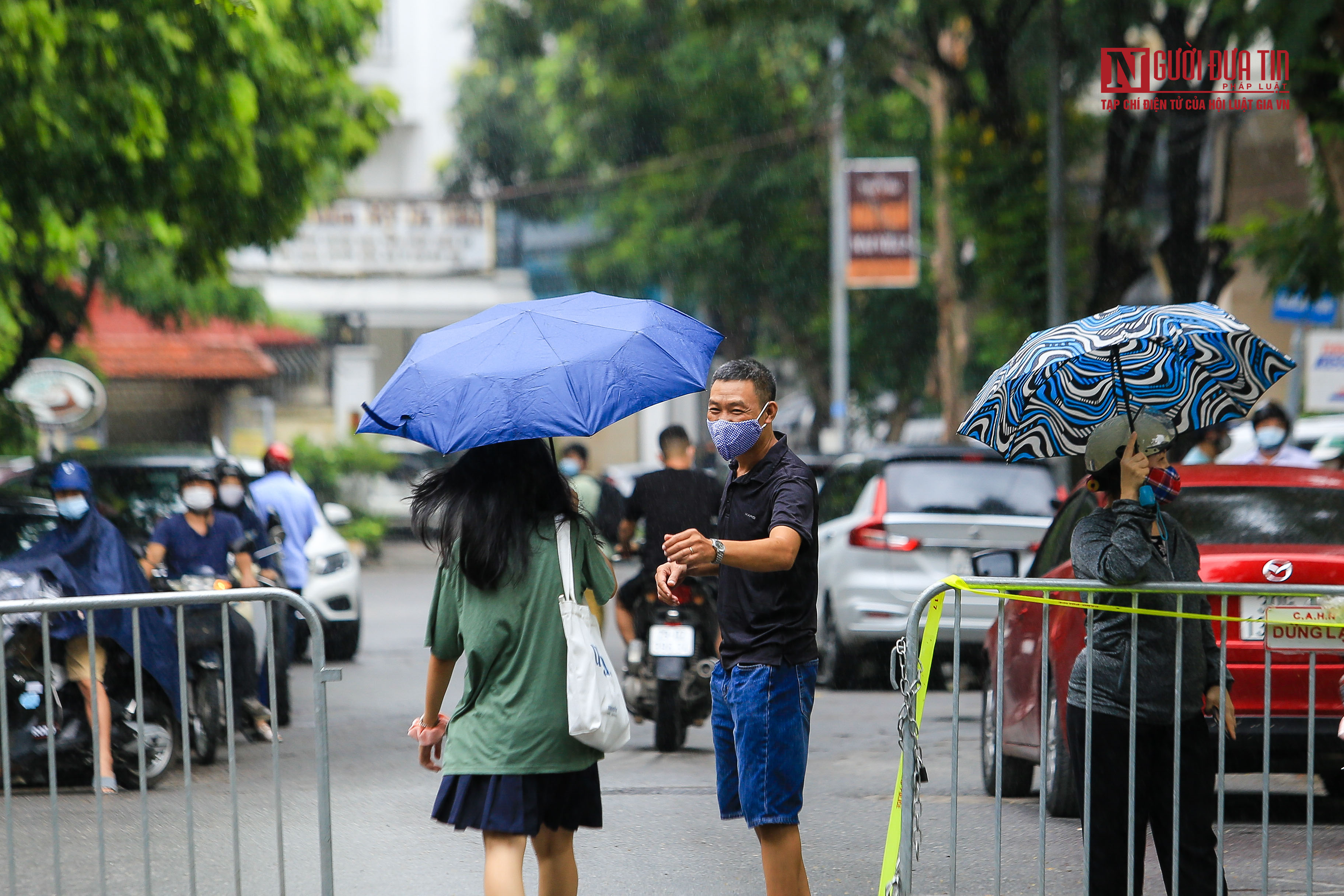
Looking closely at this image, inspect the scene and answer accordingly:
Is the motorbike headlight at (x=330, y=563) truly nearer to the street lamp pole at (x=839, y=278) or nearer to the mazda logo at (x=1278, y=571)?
the mazda logo at (x=1278, y=571)

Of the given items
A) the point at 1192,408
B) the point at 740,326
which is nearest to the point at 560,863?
the point at 1192,408

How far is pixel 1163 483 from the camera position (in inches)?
180

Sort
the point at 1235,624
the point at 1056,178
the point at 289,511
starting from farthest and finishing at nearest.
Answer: the point at 1056,178, the point at 289,511, the point at 1235,624

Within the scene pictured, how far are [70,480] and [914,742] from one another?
4.98 metres

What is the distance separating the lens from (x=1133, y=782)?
450 cm

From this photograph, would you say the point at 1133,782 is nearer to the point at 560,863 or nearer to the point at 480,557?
the point at 560,863

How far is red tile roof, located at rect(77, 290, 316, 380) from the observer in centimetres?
3103

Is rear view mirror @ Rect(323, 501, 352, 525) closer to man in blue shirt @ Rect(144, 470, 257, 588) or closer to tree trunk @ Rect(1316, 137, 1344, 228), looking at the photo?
man in blue shirt @ Rect(144, 470, 257, 588)

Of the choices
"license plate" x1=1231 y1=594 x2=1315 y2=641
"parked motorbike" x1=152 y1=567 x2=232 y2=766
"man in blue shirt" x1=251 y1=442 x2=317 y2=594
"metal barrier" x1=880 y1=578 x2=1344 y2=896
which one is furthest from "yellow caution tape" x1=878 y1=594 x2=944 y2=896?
"man in blue shirt" x1=251 y1=442 x2=317 y2=594

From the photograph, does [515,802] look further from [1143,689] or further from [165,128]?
[165,128]

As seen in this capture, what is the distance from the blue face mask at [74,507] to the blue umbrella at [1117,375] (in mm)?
4866

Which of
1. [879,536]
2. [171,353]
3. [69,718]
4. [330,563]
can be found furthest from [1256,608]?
[171,353]

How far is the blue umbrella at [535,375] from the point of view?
409 centimetres

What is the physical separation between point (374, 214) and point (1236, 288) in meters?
16.3
